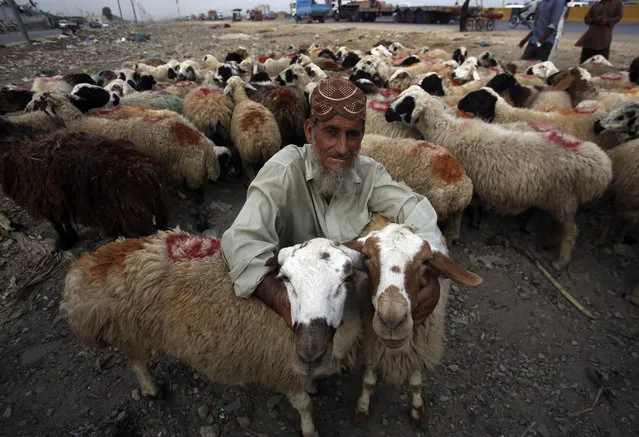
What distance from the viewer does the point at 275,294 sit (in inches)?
66.7

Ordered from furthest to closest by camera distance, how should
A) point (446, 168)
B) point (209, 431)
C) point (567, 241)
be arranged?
1. point (567, 241)
2. point (446, 168)
3. point (209, 431)

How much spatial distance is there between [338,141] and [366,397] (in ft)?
6.50

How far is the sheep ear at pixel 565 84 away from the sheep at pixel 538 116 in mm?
2021

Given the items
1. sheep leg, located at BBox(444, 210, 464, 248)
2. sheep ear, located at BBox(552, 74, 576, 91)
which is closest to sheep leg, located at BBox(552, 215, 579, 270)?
sheep leg, located at BBox(444, 210, 464, 248)

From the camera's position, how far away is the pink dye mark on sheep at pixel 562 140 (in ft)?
12.7

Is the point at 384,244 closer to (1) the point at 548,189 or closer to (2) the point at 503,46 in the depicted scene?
(1) the point at 548,189

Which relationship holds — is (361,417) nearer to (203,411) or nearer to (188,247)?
(203,411)

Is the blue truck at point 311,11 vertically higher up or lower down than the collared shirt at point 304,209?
higher up

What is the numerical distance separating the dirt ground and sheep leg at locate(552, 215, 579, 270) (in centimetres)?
14

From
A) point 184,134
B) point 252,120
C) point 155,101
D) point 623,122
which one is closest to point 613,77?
point 623,122

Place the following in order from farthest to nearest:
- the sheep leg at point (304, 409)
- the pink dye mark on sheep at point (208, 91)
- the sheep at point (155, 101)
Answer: the pink dye mark on sheep at point (208, 91), the sheep at point (155, 101), the sheep leg at point (304, 409)

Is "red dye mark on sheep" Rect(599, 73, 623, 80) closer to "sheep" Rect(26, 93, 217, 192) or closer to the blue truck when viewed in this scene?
"sheep" Rect(26, 93, 217, 192)

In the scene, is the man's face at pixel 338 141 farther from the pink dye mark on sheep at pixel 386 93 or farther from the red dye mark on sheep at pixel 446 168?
the pink dye mark on sheep at pixel 386 93

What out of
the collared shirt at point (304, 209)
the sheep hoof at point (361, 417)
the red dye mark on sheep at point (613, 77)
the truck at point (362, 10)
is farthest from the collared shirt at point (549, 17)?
the truck at point (362, 10)
